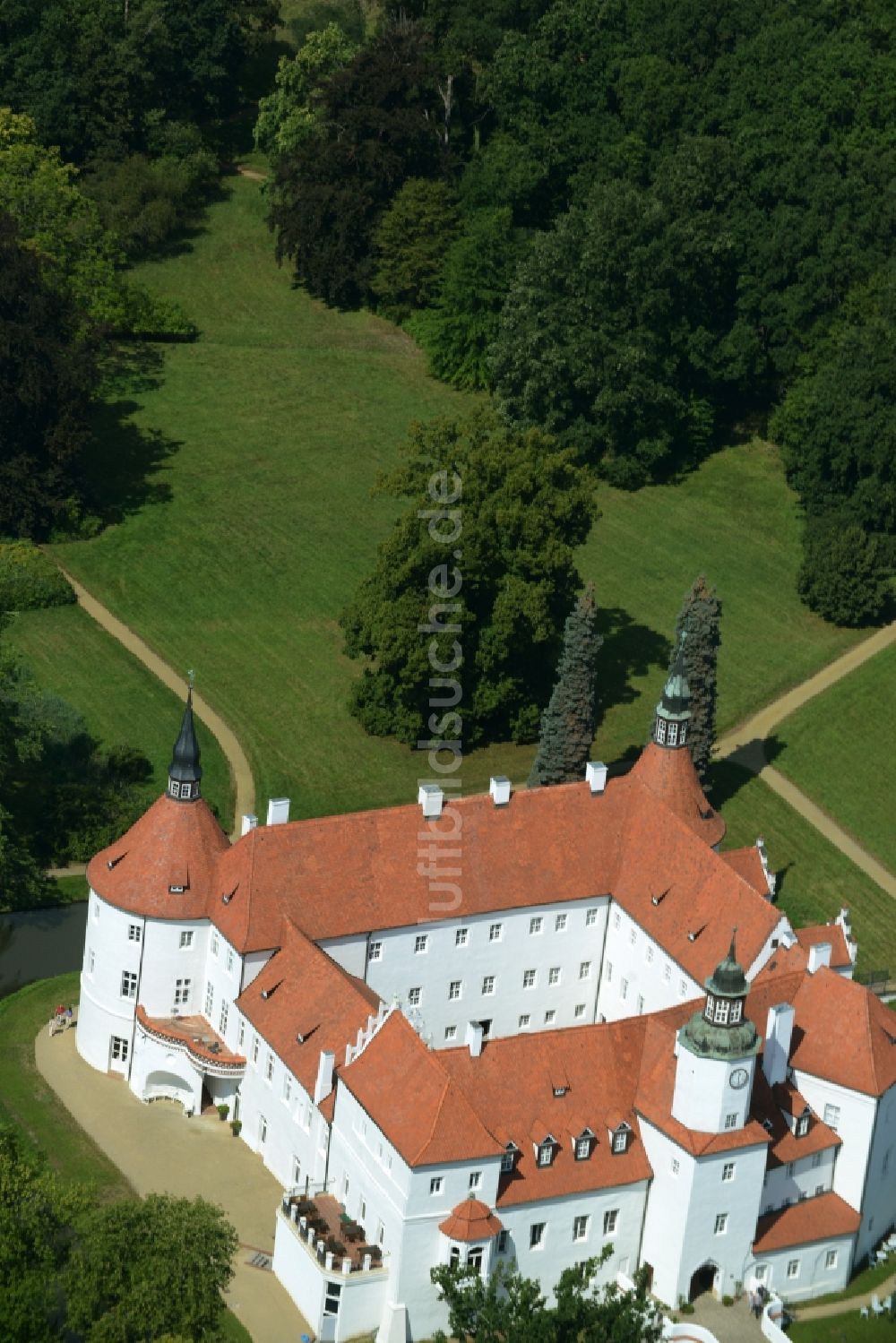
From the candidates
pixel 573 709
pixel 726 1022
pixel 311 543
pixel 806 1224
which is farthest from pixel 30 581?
pixel 806 1224

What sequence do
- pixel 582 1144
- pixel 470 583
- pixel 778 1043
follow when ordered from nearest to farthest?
pixel 582 1144 < pixel 778 1043 < pixel 470 583

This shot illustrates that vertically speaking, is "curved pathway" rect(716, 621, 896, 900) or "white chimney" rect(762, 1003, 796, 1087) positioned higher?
"white chimney" rect(762, 1003, 796, 1087)

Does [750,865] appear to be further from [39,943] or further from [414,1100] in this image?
[39,943]

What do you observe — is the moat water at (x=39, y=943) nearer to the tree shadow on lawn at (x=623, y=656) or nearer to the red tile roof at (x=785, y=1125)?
the tree shadow on lawn at (x=623, y=656)

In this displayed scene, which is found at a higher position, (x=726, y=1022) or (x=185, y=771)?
(x=185, y=771)

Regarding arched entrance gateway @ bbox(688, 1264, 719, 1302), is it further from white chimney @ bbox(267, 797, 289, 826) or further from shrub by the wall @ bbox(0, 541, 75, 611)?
shrub by the wall @ bbox(0, 541, 75, 611)

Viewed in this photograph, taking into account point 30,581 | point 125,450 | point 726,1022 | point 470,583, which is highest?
point 726,1022

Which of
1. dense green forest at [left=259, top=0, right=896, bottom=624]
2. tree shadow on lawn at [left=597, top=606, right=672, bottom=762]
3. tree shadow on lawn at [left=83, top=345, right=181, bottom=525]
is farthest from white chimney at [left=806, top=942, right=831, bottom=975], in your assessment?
tree shadow on lawn at [left=83, top=345, right=181, bottom=525]
